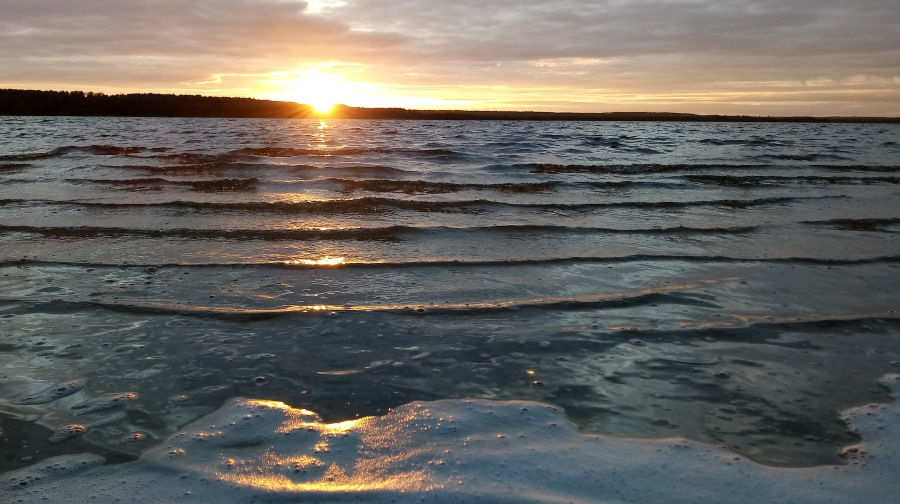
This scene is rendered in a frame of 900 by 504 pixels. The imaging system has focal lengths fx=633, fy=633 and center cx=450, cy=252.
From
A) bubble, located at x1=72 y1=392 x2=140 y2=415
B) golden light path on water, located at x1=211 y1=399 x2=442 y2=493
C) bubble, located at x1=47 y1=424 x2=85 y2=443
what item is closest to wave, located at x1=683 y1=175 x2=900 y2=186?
golden light path on water, located at x1=211 y1=399 x2=442 y2=493

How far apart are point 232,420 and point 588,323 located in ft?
9.67

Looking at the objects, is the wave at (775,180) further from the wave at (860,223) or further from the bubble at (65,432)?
the bubble at (65,432)

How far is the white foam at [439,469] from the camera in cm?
290

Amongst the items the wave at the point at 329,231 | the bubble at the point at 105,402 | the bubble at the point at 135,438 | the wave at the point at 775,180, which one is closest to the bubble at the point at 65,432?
the bubble at the point at 105,402

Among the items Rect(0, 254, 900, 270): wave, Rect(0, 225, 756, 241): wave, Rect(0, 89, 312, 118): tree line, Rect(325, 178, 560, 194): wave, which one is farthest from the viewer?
Rect(0, 89, 312, 118): tree line

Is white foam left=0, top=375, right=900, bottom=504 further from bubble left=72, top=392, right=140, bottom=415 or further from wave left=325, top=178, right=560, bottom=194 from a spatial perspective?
wave left=325, top=178, right=560, bottom=194

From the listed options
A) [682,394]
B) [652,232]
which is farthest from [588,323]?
[652,232]

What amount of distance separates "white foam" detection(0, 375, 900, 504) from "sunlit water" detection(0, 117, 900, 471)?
0.19 m

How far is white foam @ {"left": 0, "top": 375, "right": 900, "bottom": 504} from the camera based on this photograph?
2.90 metres

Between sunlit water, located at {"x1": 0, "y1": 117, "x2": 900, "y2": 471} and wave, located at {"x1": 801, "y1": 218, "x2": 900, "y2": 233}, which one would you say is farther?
wave, located at {"x1": 801, "y1": 218, "x2": 900, "y2": 233}

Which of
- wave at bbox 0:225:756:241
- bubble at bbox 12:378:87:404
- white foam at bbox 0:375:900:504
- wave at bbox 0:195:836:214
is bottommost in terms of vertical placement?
white foam at bbox 0:375:900:504

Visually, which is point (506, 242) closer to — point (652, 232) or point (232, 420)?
point (652, 232)

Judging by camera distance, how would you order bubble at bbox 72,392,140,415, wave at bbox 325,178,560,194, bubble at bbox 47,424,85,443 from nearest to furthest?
bubble at bbox 47,424,85,443 → bubble at bbox 72,392,140,415 → wave at bbox 325,178,560,194

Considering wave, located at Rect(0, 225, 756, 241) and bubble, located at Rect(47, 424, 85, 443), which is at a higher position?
wave, located at Rect(0, 225, 756, 241)
